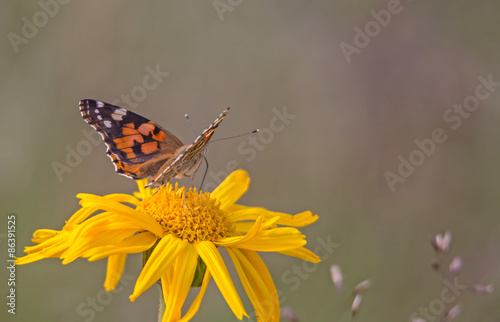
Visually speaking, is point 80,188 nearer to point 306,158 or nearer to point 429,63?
point 306,158

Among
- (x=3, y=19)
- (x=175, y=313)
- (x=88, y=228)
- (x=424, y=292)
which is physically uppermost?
(x=3, y=19)

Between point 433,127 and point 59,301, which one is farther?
point 433,127

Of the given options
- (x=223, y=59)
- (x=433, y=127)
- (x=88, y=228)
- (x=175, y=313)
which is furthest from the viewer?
(x=223, y=59)

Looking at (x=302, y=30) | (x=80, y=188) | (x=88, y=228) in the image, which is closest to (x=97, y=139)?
(x=80, y=188)

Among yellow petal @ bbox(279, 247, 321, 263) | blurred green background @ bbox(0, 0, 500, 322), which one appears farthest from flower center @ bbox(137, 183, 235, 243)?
blurred green background @ bbox(0, 0, 500, 322)

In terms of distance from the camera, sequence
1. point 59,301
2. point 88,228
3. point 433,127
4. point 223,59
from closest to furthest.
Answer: point 88,228 → point 59,301 → point 433,127 → point 223,59

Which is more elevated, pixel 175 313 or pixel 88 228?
pixel 88 228

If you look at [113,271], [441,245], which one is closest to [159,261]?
[113,271]
